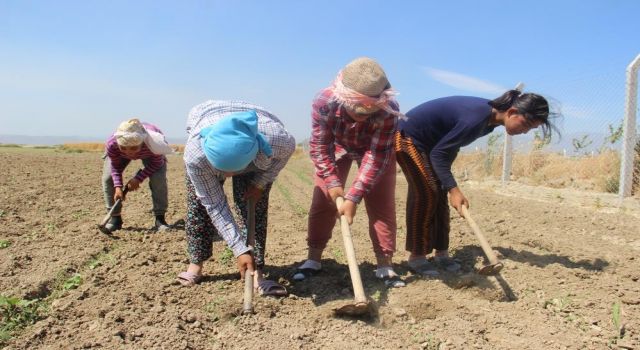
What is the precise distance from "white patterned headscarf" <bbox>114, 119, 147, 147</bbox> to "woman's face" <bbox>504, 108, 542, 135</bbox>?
9.18 ft

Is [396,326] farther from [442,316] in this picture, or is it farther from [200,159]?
[200,159]

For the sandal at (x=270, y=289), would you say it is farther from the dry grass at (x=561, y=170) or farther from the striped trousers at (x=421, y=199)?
the dry grass at (x=561, y=170)

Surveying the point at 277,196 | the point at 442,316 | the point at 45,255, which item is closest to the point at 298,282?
the point at 442,316

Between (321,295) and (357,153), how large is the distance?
89 cm

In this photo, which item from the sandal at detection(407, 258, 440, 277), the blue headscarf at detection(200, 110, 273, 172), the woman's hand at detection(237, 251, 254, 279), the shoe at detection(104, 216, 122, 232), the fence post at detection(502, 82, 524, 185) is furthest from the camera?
the fence post at detection(502, 82, 524, 185)

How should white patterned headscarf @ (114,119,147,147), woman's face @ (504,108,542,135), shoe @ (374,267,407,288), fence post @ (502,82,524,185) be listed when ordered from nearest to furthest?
woman's face @ (504,108,542,135), shoe @ (374,267,407,288), white patterned headscarf @ (114,119,147,147), fence post @ (502,82,524,185)

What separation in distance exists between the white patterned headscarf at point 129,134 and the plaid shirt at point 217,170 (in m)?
1.34

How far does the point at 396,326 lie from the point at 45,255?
266 cm

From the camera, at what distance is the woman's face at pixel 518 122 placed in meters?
2.90

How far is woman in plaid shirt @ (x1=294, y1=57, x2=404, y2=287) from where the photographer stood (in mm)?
2479

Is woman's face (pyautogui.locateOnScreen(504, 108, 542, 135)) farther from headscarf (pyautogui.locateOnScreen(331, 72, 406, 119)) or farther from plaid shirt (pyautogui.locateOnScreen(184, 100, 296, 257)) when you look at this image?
plaid shirt (pyautogui.locateOnScreen(184, 100, 296, 257))

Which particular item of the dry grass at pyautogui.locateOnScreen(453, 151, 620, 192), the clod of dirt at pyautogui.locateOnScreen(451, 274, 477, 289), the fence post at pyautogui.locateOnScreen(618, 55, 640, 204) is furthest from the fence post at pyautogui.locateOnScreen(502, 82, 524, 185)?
the clod of dirt at pyautogui.locateOnScreen(451, 274, 477, 289)

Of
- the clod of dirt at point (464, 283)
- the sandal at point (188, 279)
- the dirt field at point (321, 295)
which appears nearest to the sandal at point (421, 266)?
the dirt field at point (321, 295)

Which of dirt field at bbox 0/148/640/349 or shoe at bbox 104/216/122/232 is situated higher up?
shoe at bbox 104/216/122/232
